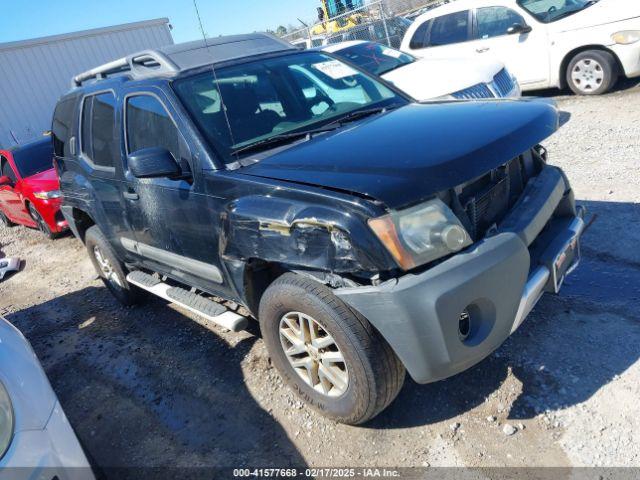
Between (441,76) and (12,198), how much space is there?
22.9 ft

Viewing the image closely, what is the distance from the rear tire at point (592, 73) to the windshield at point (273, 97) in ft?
17.9

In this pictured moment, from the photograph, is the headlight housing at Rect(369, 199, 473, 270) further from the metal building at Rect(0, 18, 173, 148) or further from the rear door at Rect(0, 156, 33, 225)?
the metal building at Rect(0, 18, 173, 148)

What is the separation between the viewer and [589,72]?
25.0 ft

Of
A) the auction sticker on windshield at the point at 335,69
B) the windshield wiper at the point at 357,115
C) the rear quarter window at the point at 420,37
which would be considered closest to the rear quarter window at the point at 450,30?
the rear quarter window at the point at 420,37

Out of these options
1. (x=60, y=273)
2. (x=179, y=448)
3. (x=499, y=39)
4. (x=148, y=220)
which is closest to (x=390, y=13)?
(x=499, y=39)

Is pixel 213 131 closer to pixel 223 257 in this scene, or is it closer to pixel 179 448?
pixel 223 257

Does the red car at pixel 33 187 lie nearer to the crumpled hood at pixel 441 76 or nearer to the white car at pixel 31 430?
the crumpled hood at pixel 441 76

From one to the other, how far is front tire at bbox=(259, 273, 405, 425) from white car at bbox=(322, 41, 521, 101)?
3636 millimetres

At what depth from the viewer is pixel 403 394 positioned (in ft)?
9.25

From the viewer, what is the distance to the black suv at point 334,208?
210cm

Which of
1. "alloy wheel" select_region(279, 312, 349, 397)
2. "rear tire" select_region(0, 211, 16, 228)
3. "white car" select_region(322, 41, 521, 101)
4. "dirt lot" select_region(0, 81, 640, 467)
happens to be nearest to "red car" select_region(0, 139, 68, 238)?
"rear tire" select_region(0, 211, 16, 228)

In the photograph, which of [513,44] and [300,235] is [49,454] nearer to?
[300,235]

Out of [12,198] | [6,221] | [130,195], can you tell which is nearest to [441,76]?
[130,195]

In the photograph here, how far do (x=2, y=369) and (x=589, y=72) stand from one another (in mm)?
8373
